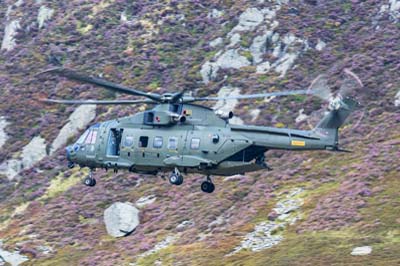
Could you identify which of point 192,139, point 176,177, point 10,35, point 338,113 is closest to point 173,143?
point 192,139

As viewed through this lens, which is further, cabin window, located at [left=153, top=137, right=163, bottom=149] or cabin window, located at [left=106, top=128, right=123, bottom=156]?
cabin window, located at [left=106, top=128, right=123, bottom=156]

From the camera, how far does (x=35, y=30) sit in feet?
304

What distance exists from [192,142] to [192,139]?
154mm

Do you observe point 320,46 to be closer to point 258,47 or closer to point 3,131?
point 258,47

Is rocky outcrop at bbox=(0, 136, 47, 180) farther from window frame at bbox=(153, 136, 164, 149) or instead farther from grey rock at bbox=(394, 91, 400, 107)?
window frame at bbox=(153, 136, 164, 149)

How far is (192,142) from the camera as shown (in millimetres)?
41875

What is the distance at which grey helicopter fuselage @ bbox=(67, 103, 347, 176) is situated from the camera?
40.7 m

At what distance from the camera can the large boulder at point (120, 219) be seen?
63969 mm

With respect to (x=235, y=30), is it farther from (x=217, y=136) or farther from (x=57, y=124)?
(x=217, y=136)

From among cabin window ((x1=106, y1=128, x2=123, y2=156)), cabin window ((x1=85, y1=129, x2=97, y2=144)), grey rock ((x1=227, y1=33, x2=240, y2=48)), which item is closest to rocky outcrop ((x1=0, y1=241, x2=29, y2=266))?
cabin window ((x1=85, y1=129, x2=97, y2=144))

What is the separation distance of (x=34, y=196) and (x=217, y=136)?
32.7m

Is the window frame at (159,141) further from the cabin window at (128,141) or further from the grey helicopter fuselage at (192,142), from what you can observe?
the cabin window at (128,141)

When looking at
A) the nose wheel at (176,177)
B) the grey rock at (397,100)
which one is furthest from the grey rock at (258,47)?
the nose wheel at (176,177)

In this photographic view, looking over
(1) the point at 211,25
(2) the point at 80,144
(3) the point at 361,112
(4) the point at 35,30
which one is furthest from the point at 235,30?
(2) the point at 80,144
